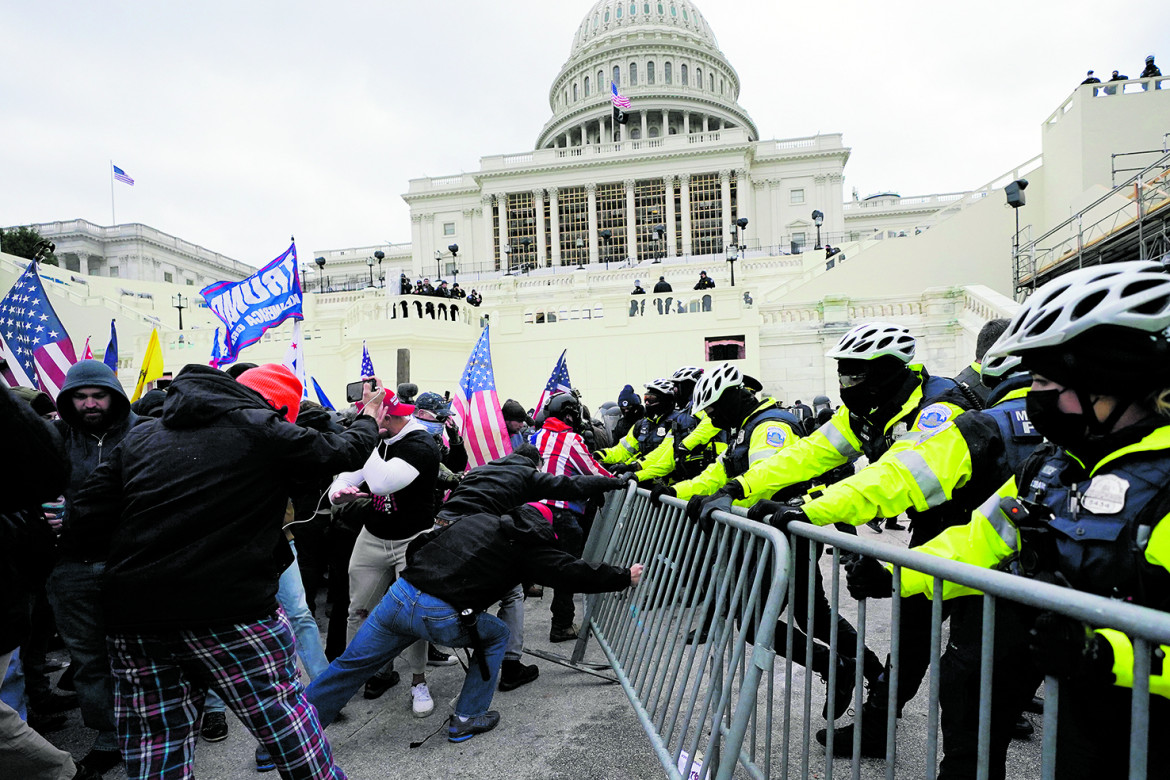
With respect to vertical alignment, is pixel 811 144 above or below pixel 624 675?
above

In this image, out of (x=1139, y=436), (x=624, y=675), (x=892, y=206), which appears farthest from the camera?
(x=892, y=206)

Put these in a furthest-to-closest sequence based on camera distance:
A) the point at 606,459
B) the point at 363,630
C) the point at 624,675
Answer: the point at 606,459
the point at 624,675
the point at 363,630

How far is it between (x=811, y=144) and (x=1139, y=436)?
6456cm

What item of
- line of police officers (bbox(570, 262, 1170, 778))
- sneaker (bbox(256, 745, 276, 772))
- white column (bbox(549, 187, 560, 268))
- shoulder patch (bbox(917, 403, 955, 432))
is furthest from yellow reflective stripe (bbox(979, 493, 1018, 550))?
white column (bbox(549, 187, 560, 268))

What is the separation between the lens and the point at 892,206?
63.2m

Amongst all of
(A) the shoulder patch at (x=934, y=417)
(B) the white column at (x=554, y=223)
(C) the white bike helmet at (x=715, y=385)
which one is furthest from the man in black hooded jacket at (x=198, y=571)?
(B) the white column at (x=554, y=223)

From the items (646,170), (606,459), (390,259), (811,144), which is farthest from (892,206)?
(606,459)

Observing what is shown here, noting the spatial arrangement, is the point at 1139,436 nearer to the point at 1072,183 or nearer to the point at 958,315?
the point at 958,315

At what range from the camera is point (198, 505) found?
2418 millimetres

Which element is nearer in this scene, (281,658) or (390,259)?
(281,658)

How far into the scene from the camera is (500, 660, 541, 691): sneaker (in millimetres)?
4281

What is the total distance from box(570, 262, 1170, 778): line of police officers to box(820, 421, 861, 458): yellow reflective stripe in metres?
0.01

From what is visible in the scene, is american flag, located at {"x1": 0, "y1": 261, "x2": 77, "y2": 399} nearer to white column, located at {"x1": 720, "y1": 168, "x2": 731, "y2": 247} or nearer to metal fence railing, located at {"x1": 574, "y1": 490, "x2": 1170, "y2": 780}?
metal fence railing, located at {"x1": 574, "y1": 490, "x2": 1170, "y2": 780}

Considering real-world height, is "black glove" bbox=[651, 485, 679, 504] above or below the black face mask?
below
